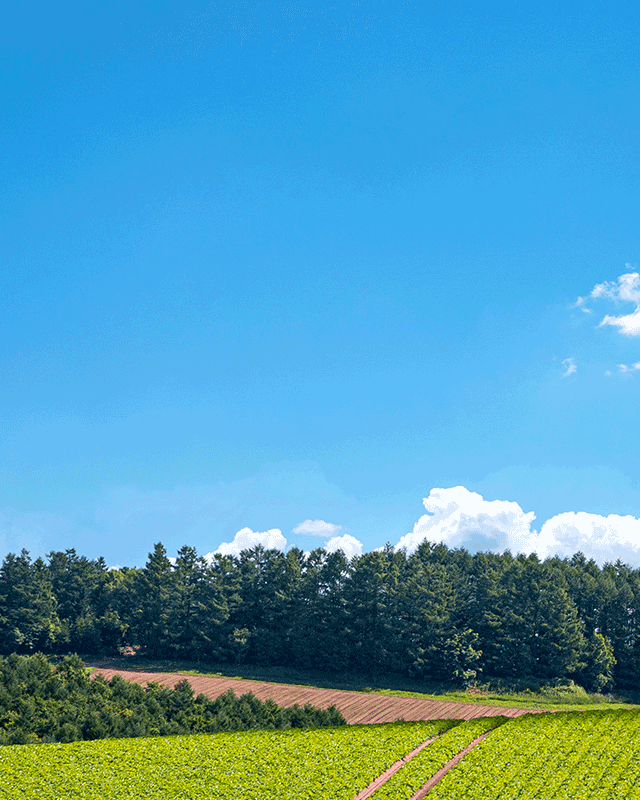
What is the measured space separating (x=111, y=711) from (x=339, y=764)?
52.7 ft

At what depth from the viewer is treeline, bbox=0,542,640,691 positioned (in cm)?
6825

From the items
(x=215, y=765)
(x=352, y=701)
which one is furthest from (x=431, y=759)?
(x=352, y=701)

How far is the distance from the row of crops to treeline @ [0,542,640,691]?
31.7 metres

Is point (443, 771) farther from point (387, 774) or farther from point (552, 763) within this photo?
point (552, 763)

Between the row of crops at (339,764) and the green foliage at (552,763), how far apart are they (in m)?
0.05

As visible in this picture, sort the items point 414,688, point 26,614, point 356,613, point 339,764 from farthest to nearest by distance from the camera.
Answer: point 26,614
point 356,613
point 414,688
point 339,764

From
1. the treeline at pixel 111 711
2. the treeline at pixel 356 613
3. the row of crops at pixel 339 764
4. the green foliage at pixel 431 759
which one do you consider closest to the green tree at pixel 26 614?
the treeline at pixel 356 613

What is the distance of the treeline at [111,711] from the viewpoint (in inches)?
1481

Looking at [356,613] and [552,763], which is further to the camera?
[356,613]

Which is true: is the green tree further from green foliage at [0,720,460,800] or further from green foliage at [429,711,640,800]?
green foliage at [429,711,640,800]

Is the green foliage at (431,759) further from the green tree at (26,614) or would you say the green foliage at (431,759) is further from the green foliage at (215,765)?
the green tree at (26,614)

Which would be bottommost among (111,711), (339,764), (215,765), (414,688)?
(414,688)

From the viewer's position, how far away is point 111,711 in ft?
131

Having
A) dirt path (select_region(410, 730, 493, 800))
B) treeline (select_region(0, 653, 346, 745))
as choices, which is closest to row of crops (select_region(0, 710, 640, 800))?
dirt path (select_region(410, 730, 493, 800))
